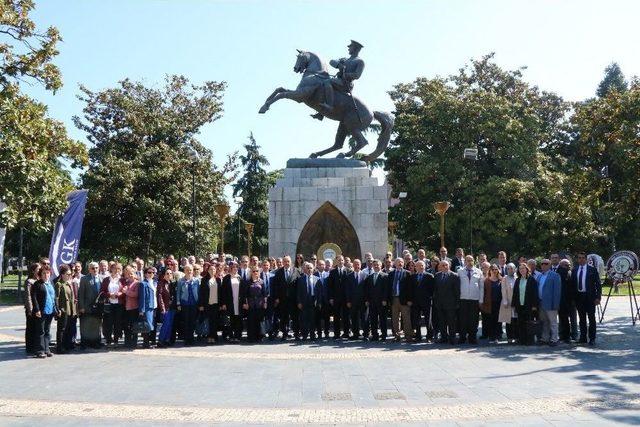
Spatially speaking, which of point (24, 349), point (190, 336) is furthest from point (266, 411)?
point (24, 349)

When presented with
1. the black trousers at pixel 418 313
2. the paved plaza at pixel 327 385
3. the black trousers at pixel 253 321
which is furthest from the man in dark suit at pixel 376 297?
the black trousers at pixel 253 321

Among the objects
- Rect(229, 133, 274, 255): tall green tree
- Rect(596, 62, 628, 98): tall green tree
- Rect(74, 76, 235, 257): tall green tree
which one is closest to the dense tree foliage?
Rect(229, 133, 274, 255): tall green tree

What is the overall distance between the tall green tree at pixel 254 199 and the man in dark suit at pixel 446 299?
42.4 meters

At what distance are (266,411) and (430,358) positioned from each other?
16.0 ft

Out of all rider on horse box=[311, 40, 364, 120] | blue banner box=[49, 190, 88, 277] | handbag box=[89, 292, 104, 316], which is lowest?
handbag box=[89, 292, 104, 316]

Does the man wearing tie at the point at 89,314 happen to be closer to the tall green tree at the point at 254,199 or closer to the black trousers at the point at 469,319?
the black trousers at the point at 469,319

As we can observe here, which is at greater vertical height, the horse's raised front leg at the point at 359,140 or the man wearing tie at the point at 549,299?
the horse's raised front leg at the point at 359,140

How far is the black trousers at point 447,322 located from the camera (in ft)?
45.5

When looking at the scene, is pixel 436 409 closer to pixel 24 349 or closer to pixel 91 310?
pixel 91 310

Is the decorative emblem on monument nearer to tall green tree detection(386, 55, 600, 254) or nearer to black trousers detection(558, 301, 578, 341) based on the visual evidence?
black trousers detection(558, 301, 578, 341)

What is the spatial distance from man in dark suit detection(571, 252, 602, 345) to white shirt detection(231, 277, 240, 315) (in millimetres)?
7097

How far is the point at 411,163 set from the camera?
122 ft

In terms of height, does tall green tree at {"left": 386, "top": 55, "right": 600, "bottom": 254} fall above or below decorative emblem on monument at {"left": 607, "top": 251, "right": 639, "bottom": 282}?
above

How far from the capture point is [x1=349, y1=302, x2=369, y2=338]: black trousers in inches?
576
